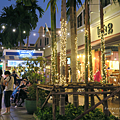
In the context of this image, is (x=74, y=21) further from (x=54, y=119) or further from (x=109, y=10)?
(x=109, y=10)

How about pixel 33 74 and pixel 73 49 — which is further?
pixel 33 74

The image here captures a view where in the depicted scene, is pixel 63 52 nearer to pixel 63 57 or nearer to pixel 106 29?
pixel 63 57

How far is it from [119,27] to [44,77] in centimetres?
576

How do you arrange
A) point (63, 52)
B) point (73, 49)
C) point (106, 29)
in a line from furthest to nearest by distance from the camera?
point (106, 29) → point (73, 49) → point (63, 52)

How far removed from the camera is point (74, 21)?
22.6 feet

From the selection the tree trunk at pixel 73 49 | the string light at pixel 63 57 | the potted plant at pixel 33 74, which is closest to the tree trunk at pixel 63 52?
the string light at pixel 63 57

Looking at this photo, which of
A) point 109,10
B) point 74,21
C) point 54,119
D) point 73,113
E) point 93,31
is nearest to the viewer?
point 54,119

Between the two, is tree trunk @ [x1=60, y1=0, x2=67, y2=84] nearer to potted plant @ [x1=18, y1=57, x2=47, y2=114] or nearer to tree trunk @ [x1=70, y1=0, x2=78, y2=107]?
tree trunk @ [x1=70, y1=0, x2=78, y2=107]

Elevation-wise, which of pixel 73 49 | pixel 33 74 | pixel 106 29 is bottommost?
pixel 33 74

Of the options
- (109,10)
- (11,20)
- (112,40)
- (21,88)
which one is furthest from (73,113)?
(11,20)

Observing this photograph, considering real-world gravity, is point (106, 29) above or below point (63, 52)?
above

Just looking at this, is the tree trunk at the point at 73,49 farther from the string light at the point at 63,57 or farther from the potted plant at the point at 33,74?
the potted plant at the point at 33,74

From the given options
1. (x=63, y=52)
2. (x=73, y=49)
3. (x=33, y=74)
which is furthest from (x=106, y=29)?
(x=63, y=52)

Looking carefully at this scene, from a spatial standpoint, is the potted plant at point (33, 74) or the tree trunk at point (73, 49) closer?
the tree trunk at point (73, 49)
